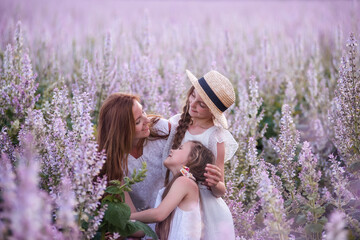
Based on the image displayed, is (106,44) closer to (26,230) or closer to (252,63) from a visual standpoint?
(252,63)

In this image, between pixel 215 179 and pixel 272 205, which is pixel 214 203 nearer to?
pixel 215 179

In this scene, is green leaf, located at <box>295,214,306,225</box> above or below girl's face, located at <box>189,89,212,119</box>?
below

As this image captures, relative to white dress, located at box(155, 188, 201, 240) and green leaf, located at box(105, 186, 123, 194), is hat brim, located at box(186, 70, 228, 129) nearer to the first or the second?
white dress, located at box(155, 188, 201, 240)

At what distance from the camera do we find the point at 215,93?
2.47m

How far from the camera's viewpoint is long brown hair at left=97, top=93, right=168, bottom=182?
246 cm

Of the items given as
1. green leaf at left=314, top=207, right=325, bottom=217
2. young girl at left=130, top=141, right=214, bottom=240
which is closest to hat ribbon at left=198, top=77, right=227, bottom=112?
young girl at left=130, top=141, right=214, bottom=240

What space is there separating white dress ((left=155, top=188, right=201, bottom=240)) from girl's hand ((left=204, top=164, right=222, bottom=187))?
0.16 metres

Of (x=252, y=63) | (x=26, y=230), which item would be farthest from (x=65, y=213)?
(x=252, y=63)

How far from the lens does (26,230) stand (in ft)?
3.60

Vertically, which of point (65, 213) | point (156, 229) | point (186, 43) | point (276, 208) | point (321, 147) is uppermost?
point (186, 43)

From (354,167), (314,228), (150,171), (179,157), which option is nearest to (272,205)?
(314,228)

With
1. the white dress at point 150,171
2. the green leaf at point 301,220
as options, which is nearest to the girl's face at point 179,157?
the white dress at point 150,171

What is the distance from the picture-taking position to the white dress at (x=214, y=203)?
2267 millimetres

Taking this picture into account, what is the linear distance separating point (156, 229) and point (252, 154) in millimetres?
796
